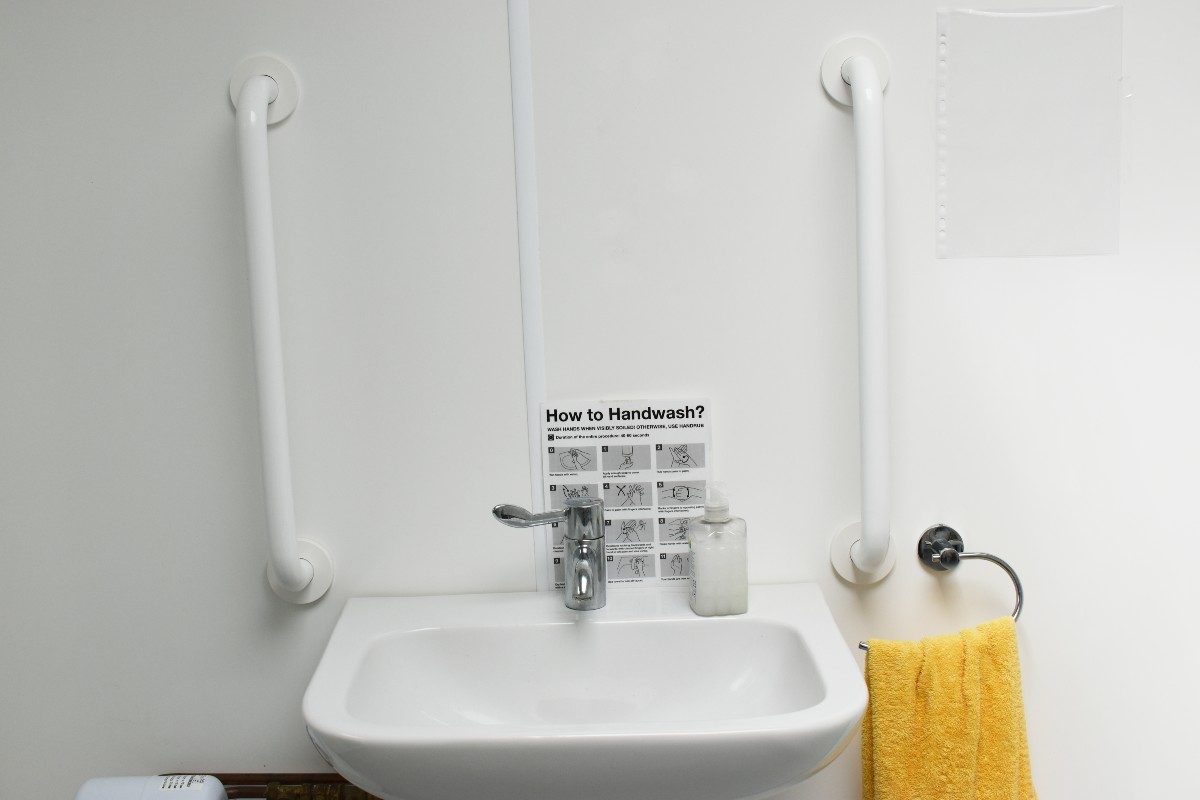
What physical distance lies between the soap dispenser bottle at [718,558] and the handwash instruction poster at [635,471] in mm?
75

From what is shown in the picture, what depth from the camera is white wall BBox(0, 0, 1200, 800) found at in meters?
1.08

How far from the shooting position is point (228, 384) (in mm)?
1125

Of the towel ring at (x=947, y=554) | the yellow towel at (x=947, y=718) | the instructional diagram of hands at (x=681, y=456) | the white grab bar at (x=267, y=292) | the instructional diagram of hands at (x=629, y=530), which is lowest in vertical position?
the yellow towel at (x=947, y=718)

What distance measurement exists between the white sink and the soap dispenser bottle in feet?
0.07

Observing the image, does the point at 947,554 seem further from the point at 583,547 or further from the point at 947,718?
the point at 583,547

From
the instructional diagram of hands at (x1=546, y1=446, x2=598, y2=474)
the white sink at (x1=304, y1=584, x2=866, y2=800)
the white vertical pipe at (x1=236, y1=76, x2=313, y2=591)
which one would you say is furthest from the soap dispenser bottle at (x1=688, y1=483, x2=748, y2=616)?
the white vertical pipe at (x1=236, y1=76, x2=313, y2=591)

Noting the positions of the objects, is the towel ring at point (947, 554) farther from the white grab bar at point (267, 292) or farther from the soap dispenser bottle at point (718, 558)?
the white grab bar at point (267, 292)

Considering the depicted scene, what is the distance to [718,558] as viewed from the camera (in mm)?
1047

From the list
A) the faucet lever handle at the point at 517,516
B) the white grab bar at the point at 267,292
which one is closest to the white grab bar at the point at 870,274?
the faucet lever handle at the point at 517,516

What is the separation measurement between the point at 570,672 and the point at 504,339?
0.41 m

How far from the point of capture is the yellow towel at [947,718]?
1.04 meters

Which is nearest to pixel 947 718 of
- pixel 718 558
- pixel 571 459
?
pixel 718 558

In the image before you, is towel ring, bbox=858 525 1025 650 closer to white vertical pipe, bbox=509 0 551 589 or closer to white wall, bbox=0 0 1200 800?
white wall, bbox=0 0 1200 800

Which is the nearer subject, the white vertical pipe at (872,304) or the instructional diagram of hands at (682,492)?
the white vertical pipe at (872,304)
